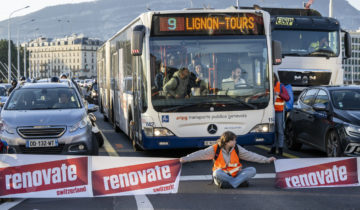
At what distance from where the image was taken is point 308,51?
854 inches

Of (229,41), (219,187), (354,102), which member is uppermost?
(229,41)

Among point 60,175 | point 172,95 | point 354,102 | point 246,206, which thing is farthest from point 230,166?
point 354,102

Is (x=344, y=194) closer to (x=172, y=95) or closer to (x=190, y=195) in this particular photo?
(x=190, y=195)

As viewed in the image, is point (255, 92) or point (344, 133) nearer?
point (344, 133)

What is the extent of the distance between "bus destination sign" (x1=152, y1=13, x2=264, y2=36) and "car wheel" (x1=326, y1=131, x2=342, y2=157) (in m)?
2.41

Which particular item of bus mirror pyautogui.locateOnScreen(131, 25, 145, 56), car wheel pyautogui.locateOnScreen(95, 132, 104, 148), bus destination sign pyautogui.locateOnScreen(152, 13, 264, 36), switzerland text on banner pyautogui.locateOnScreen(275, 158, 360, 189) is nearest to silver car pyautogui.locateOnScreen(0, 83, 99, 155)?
bus mirror pyautogui.locateOnScreen(131, 25, 145, 56)

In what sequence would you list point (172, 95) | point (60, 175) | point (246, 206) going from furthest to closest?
1. point (172, 95)
2. point (60, 175)
3. point (246, 206)

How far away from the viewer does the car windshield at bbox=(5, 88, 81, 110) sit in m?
13.1

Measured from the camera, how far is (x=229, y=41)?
41.1 ft

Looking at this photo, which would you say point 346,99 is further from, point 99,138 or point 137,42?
point 99,138

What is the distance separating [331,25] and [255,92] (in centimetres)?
1036

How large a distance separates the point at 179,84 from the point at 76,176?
4.13m

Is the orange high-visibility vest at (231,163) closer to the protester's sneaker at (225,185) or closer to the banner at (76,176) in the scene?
the protester's sneaker at (225,185)

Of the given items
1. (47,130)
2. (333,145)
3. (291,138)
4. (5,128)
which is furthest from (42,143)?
(291,138)
